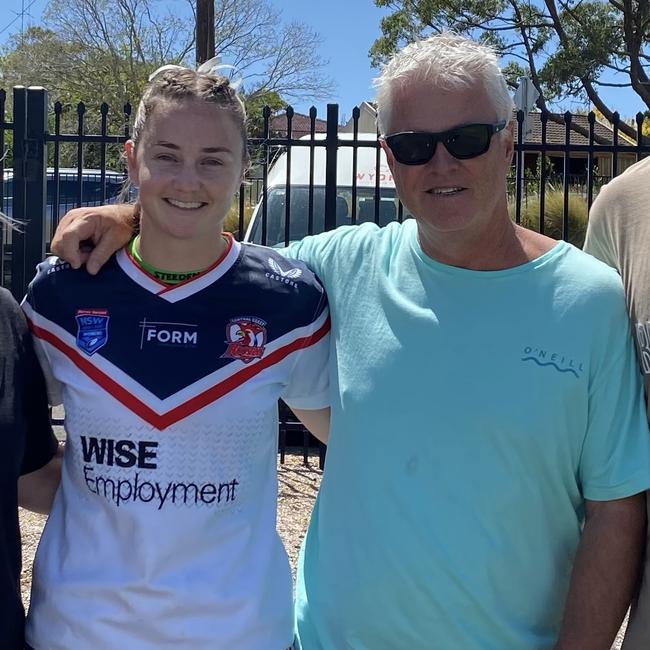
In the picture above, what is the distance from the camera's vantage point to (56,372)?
1.95 metres

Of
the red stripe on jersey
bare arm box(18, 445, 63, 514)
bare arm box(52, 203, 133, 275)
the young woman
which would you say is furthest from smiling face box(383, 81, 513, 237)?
bare arm box(18, 445, 63, 514)

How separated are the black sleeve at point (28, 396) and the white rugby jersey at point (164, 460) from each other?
2.2 inches

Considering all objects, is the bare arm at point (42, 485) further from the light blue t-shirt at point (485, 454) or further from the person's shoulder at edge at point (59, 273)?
the light blue t-shirt at point (485, 454)

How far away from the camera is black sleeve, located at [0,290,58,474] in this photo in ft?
6.05

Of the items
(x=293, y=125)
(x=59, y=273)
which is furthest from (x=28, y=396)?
(x=293, y=125)

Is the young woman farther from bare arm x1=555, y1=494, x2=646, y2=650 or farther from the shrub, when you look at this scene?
the shrub

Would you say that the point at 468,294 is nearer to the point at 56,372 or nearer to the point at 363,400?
the point at 363,400

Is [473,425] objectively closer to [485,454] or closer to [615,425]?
[485,454]

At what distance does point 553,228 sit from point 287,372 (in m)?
9.03

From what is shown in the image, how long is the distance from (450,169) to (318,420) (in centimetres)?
81

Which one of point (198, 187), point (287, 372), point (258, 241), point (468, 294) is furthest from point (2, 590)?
point (258, 241)

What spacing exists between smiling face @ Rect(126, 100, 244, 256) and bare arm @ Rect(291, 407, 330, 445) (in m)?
0.56

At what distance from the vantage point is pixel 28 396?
1.89 meters

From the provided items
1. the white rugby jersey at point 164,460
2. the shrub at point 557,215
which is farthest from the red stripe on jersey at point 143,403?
the shrub at point 557,215
